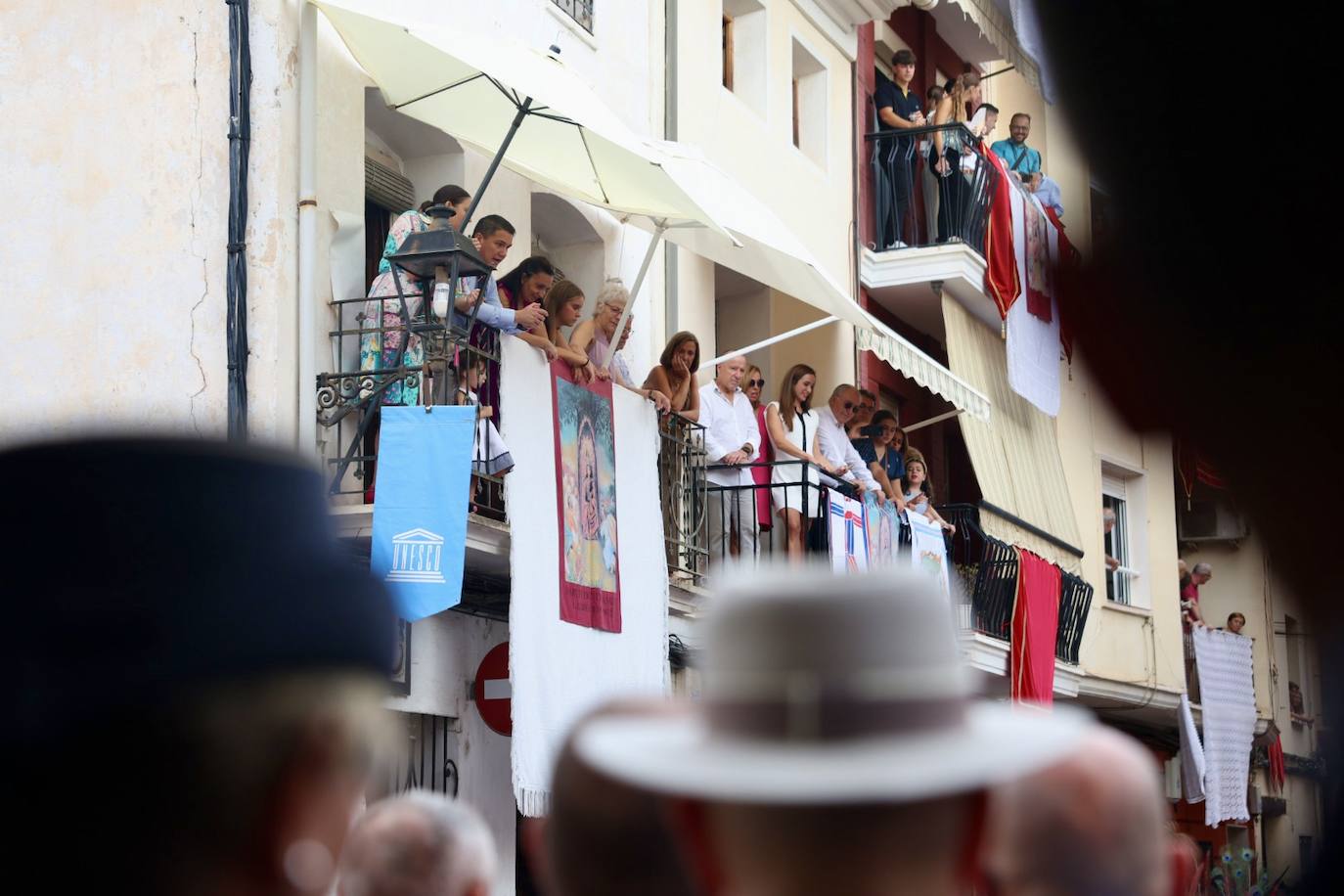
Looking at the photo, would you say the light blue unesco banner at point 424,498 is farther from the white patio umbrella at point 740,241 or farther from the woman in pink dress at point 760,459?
the woman in pink dress at point 760,459

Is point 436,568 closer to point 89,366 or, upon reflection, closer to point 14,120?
point 89,366

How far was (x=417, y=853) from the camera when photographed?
276 cm

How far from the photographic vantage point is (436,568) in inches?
429

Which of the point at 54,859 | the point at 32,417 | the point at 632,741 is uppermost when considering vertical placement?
the point at 32,417

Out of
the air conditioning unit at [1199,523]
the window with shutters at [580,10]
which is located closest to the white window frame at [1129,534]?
the air conditioning unit at [1199,523]

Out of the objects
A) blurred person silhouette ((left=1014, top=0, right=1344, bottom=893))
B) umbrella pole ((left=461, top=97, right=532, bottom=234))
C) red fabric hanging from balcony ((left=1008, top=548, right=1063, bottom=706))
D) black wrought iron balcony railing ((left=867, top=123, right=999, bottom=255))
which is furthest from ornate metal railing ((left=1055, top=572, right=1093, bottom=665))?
blurred person silhouette ((left=1014, top=0, right=1344, bottom=893))

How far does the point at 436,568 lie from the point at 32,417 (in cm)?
237

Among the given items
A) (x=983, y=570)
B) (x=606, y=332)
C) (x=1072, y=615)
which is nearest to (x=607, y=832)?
(x=606, y=332)

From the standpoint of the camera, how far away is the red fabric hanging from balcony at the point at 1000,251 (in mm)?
Result: 20891

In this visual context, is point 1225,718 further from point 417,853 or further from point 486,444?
point 417,853

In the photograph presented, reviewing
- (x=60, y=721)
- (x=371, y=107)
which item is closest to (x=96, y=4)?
(x=371, y=107)

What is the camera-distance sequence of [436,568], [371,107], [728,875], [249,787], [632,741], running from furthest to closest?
1. [371,107]
2. [436,568]
3. [249,787]
4. [632,741]
5. [728,875]

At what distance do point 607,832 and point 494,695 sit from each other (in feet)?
38.0

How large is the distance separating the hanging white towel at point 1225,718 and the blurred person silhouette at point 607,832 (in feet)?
79.9
